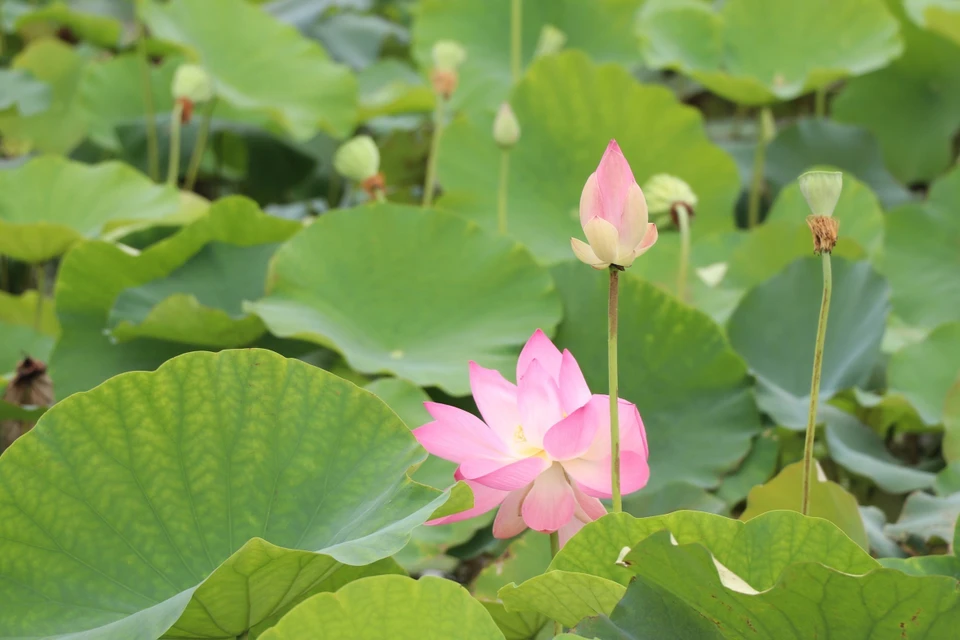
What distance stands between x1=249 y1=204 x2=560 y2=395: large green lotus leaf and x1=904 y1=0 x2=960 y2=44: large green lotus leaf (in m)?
0.89

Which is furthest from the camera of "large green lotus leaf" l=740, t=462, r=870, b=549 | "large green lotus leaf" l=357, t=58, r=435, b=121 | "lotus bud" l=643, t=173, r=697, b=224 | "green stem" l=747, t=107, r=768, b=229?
"large green lotus leaf" l=357, t=58, r=435, b=121

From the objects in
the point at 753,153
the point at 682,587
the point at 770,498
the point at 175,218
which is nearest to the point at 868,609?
the point at 682,587

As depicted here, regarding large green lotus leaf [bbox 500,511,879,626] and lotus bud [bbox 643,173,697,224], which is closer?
large green lotus leaf [bbox 500,511,879,626]

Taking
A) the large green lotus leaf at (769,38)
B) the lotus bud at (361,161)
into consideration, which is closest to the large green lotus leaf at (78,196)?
the lotus bud at (361,161)

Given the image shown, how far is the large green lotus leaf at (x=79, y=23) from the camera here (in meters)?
2.09

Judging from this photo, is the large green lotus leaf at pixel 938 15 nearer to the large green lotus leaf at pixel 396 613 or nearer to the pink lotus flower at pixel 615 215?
the pink lotus flower at pixel 615 215

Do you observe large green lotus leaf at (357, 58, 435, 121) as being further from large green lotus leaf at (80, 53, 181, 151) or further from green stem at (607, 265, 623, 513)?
green stem at (607, 265, 623, 513)

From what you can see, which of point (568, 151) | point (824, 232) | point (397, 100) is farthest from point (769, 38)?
point (824, 232)

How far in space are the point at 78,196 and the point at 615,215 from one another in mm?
1059

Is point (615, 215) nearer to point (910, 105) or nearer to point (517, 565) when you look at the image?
point (517, 565)

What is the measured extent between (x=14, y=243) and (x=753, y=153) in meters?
1.23

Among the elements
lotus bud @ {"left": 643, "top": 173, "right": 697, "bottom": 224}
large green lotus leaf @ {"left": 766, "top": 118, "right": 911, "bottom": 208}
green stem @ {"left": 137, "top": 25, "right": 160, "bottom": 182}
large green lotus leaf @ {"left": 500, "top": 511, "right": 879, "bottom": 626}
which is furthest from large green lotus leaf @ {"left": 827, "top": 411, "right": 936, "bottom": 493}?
green stem @ {"left": 137, "top": 25, "right": 160, "bottom": 182}

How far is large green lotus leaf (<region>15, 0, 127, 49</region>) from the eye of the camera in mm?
2094

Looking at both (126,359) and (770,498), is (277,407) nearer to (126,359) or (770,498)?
(770,498)
